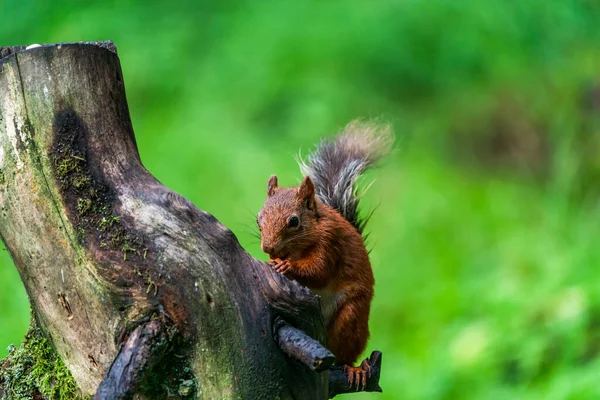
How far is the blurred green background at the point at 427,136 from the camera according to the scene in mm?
4883

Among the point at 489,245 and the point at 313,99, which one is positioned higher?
the point at 313,99

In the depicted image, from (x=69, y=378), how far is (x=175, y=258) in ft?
1.40

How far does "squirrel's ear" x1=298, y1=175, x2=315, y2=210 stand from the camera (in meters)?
2.64

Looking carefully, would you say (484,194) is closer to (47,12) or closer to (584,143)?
(584,143)

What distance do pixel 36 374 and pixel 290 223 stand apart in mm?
862

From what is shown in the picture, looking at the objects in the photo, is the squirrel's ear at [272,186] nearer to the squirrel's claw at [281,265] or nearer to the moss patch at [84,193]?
the squirrel's claw at [281,265]

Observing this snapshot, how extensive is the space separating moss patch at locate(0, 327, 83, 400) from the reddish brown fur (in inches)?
27.5

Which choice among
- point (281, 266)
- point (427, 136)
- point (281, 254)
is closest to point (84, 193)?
point (281, 266)

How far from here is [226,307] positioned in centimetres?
205

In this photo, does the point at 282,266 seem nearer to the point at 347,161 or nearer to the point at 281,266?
the point at 281,266

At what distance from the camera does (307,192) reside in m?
2.66

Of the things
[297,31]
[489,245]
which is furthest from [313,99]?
[489,245]

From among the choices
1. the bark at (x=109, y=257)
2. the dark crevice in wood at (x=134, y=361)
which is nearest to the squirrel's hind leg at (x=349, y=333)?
the bark at (x=109, y=257)

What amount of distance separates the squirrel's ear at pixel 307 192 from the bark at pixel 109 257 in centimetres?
56
